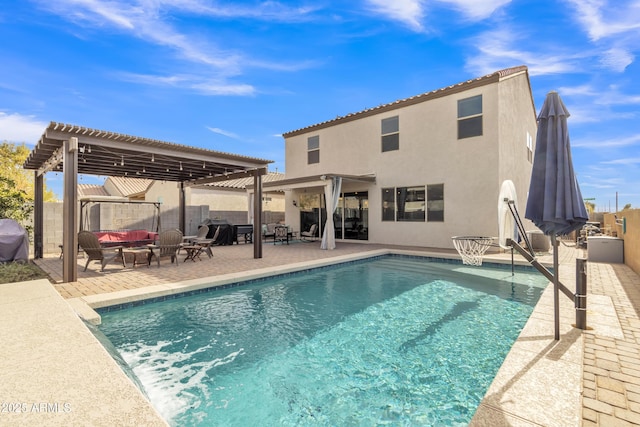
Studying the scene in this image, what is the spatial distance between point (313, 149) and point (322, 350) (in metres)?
13.0

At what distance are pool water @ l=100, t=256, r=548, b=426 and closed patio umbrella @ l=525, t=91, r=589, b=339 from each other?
58.0 inches

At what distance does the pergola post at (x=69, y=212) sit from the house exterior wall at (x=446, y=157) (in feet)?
32.4

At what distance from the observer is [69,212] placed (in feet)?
20.2

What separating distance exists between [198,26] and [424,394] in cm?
1118

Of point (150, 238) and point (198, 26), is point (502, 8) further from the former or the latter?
point (150, 238)

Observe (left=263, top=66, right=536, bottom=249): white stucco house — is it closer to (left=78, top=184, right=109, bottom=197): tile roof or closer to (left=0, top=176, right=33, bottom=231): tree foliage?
(left=0, top=176, right=33, bottom=231): tree foliage

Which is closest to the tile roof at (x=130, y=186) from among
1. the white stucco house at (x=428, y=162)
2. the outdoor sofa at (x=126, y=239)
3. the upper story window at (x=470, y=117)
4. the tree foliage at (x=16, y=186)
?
the tree foliage at (x=16, y=186)

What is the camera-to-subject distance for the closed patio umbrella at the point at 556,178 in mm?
3168

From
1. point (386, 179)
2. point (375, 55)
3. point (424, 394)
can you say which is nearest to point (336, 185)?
point (386, 179)

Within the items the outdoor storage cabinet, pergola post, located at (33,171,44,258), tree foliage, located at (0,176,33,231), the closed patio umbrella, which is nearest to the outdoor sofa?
pergola post, located at (33,171,44,258)

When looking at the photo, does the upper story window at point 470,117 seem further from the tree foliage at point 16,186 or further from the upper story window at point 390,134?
the tree foliage at point 16,186

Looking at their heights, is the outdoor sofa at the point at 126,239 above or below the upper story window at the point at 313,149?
below

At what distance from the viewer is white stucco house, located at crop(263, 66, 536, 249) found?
1045 centimetres

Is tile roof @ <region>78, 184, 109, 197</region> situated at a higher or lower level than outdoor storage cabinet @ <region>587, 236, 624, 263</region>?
higher
